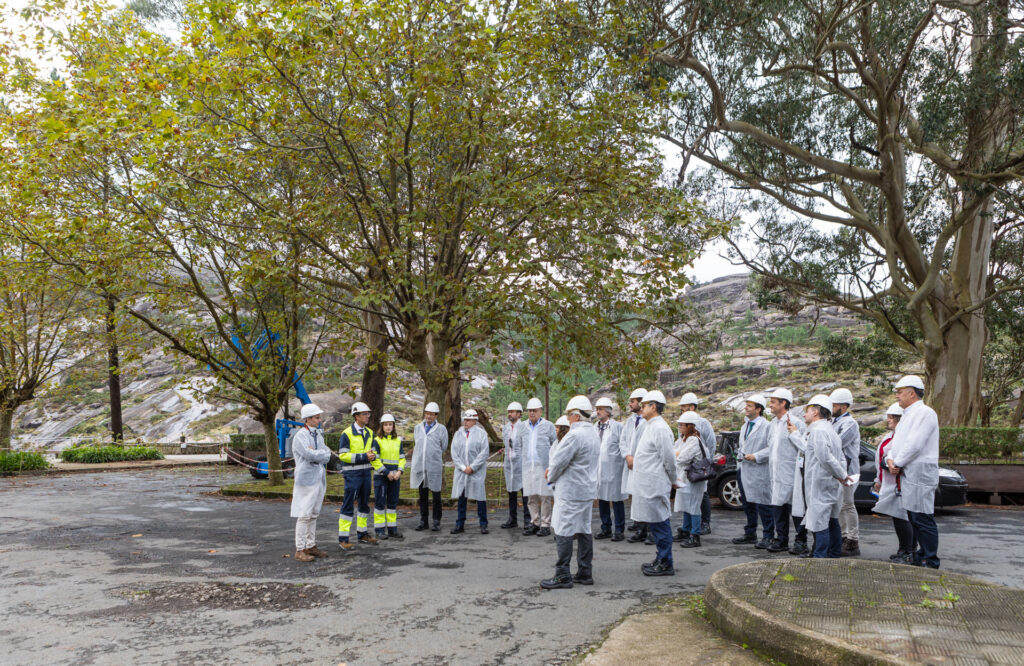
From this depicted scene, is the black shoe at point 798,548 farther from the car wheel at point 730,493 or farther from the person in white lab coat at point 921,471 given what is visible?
the car wheel at point 730,493

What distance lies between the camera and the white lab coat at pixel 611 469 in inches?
397

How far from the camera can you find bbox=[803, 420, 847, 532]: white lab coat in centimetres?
770

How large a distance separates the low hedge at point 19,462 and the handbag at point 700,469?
21284mm

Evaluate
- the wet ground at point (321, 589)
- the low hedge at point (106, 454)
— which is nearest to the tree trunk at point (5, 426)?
the low hedge at point (106, 454)

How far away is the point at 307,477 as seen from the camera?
860 cm

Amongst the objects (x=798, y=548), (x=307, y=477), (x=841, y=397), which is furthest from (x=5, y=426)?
(x=841, y=397)

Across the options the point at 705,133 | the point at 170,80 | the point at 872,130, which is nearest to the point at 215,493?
the point at 170,80

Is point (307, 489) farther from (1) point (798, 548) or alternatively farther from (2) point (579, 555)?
(1) point (798, 548)

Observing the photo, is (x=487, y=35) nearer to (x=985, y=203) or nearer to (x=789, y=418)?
(x=789, y=418)

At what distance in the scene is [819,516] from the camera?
25.2 feet

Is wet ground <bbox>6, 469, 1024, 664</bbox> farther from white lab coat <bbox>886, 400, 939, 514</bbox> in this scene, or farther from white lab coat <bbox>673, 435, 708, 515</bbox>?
white lab coat <bbox>886, 400, 939, 514</bbox>

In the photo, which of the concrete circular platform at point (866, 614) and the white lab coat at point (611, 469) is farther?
the white lab coat at point (611, 469)

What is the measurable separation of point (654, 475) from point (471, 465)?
369 cm

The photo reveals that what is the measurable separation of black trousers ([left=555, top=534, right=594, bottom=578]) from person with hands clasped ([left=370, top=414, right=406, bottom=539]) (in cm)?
350
